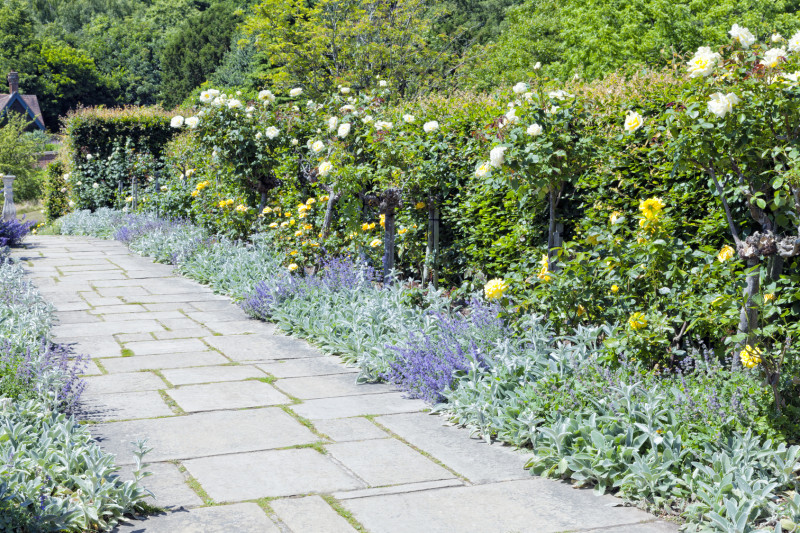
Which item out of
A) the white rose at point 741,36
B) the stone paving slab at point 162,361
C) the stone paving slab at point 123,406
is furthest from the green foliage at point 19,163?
the white rose at point 741,36

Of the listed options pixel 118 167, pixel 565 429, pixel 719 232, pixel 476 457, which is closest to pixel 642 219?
pixel 719 232

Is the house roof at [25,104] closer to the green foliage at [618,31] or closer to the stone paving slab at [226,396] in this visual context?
the green foliage at [618,31]

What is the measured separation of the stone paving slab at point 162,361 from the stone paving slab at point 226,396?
55 cm

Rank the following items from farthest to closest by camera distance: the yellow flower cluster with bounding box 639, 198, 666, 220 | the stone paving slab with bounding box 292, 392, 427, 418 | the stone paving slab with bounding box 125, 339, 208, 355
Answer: the stone paving slab with bounding box 125, 339, 208, 355 → the stone paving slab with bounding box 292, 392, 427, 418 → the yellow flower cluster with bounding box 639, 198, 666, 220

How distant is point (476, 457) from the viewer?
342 cm

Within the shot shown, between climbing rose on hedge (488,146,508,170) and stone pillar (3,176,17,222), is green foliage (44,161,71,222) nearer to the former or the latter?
stone pillar (3,176,17,222)

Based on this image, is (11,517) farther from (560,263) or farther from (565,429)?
(560,263)

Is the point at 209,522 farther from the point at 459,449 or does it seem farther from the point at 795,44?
the point at 795,44

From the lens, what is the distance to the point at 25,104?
53.8 metres

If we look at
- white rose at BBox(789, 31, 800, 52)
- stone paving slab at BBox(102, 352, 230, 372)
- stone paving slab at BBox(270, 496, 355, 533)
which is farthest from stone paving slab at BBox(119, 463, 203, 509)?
white rose at BBox(789, 31, 800, 52)

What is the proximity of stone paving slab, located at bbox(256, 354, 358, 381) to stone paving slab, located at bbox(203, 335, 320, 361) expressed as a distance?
13 cm

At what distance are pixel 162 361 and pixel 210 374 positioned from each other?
52 cm

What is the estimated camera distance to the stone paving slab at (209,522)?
2672 mm

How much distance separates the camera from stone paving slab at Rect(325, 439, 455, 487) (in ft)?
10.4
